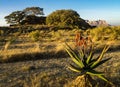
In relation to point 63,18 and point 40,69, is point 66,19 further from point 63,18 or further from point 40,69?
point 40,69

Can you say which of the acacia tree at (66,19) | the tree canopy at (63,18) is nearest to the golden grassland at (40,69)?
the acacia tree at (66,19)

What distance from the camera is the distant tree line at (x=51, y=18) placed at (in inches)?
2076

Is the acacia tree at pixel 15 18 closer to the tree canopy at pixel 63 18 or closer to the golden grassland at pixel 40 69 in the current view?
the tree canopy at pixel 63 18

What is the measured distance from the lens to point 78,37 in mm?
10211

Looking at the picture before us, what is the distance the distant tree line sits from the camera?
173 ft

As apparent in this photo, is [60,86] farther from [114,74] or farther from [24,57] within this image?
[24,57]

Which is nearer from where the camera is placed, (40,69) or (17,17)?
(40,69)

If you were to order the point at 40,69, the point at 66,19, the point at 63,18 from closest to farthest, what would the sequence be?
the point at 40,69 → the point at 66,19 → the point at 63,18

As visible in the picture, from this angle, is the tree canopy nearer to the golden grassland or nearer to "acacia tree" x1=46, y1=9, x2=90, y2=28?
"acacia tree" x1=46, y1=9, x2=90, y2=28

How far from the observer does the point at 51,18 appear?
55.6 metres

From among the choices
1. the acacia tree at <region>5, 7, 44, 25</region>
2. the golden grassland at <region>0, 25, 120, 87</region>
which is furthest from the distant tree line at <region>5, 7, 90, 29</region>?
the golden grassland at <region>0, 25, 120, 87</region>

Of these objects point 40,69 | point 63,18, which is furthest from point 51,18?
point 40,69

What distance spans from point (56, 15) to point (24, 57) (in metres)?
40.4

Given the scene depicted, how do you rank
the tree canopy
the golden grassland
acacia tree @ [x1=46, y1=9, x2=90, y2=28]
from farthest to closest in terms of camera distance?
the tree canopy < acacia tree @ [x1=46, y1=9, x2=90, y2=28] < the golden grassland
